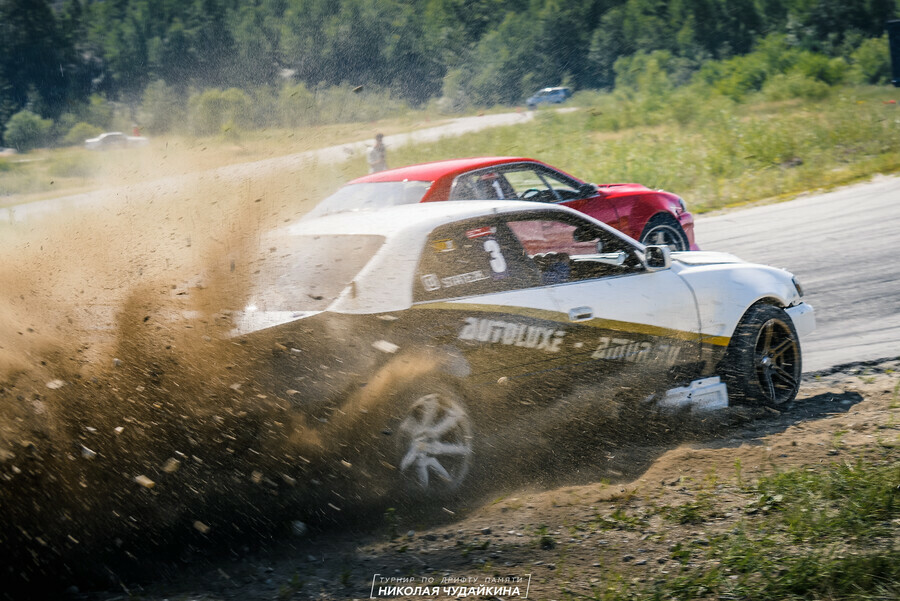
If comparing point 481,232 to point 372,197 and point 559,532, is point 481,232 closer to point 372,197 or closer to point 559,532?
point 559,532

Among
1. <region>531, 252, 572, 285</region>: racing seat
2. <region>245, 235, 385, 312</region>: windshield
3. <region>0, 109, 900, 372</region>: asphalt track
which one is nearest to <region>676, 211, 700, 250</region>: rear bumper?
<region>0, 109, 900, 372</region>: asphalt track

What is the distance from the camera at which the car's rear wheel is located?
4.45 m

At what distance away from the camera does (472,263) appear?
493cm

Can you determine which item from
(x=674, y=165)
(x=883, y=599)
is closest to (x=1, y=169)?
(x=674, y=165)

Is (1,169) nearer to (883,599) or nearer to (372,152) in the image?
(372,152)

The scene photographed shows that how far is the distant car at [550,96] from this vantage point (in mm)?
49250

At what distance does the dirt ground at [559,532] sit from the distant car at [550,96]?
44.3 meters

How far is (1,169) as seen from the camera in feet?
83.9

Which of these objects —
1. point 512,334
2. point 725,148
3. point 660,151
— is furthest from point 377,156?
point 512,334

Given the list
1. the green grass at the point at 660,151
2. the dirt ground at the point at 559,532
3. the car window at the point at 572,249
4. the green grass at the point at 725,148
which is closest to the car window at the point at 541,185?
the green grass at the point at 660,151

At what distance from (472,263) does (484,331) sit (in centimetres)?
41

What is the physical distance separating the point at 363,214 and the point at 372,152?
1031 centimetres

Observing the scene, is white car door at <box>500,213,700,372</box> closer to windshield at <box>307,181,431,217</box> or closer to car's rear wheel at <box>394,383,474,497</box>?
car's rear wheel at <box>394,383,474,497</box>

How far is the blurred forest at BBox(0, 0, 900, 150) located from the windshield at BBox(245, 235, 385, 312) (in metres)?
6.97
